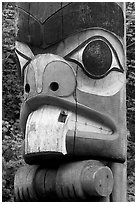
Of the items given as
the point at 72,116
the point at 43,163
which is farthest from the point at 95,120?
the point at 43,163

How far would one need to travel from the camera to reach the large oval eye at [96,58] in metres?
3.48

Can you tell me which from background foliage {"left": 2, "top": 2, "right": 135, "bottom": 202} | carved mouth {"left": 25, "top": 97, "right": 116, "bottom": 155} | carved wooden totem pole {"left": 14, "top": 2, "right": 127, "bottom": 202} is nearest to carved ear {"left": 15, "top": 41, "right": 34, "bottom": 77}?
carved wooden totem pole {"left": 14, "top": 2, "right": 127, "bottom": 202}

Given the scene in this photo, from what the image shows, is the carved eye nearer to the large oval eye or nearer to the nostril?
the large oval eye

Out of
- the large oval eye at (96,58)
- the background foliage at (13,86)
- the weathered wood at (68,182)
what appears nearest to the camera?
the weathered wood at (68,182)

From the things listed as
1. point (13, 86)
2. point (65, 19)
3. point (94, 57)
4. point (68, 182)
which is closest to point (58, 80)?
point (94, 57)

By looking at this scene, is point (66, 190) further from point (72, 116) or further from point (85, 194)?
point (72, 116)

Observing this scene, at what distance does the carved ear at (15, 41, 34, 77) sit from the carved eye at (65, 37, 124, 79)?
30 centimetres

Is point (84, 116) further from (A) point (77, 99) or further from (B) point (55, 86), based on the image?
(B) point (55, 86)

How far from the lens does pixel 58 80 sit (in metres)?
3.42

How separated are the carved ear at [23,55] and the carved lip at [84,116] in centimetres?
32

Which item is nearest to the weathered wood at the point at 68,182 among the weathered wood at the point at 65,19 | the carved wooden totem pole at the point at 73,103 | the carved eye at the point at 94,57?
the carved wooden totem pole at the point at 73,103

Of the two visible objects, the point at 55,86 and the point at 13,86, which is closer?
the point at 55,86

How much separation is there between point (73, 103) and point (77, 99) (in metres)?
0.04

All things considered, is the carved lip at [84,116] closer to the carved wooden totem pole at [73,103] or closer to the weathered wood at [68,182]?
the carved wooden totem pole at [73,103]
